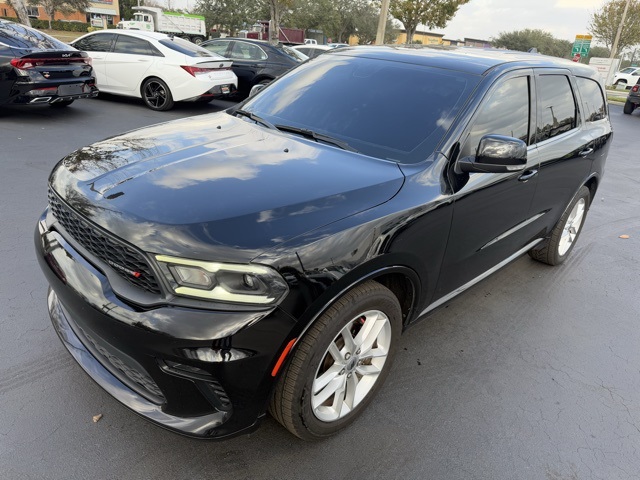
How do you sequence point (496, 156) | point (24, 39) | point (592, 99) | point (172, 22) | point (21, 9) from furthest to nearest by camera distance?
point (172, 22), point (21, 9), point (24, 39), point (592, 99), point (496, 156)

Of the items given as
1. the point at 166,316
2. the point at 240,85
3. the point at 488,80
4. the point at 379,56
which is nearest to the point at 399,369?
the point at 166,316

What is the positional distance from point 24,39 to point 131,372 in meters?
7.66

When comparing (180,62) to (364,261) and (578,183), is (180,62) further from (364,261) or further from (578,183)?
(364,261)

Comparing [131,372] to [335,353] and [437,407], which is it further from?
[437,407]

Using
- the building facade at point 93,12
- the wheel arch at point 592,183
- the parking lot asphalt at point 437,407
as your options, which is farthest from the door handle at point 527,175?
the building facade at point 93,12

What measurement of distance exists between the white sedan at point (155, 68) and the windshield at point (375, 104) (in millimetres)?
6634

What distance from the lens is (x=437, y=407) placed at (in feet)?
8.54

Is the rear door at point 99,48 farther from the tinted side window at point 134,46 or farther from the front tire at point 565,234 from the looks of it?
the front tire at point 565,234

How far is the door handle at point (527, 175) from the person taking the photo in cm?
307

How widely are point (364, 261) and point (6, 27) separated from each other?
27.3 ft

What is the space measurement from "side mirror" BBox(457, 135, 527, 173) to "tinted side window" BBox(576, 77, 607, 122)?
1985mm

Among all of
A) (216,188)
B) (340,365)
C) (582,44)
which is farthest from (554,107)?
(582,44)

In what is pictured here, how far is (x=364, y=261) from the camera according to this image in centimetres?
203

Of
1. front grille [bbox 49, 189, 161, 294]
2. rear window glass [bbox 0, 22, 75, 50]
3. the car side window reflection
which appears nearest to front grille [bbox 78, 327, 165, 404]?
front grille [bbox 49, 189, 161, 294]
